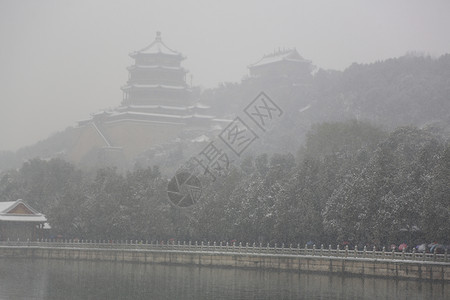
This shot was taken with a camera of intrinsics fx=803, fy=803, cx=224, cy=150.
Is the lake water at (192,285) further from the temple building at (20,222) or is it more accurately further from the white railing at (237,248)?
the temple building at (20,222)

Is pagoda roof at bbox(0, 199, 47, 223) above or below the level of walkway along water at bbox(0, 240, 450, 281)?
above

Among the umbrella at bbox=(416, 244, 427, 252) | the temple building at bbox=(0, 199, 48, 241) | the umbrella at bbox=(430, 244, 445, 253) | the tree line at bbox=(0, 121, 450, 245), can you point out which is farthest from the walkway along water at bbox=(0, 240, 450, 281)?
the temple building at bbox=(0, 199, 48, 241)

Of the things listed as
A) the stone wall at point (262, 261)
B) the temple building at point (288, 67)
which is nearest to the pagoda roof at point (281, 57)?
the temple building at point (288, 67)

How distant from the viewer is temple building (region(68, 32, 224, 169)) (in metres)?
90.4

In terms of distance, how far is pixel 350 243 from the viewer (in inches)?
1661

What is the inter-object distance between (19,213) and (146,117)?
37.2 metres

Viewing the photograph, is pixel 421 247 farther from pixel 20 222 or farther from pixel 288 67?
pixel 288 67

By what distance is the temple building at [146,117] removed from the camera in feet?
297

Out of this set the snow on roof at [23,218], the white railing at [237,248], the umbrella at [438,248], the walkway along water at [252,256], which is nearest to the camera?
the walkway along water at [252,256]

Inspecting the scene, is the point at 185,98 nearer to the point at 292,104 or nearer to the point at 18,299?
the point at 292,104

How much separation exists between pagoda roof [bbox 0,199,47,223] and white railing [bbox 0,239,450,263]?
169 centimetres

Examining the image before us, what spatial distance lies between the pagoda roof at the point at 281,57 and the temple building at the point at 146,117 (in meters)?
17.3

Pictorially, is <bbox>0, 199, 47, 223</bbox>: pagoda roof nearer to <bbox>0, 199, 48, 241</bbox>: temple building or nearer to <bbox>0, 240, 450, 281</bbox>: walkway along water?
<bbox>0, 199, 48, 241</bbox>: temple building

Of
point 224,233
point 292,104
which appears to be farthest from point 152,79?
point 224,233
